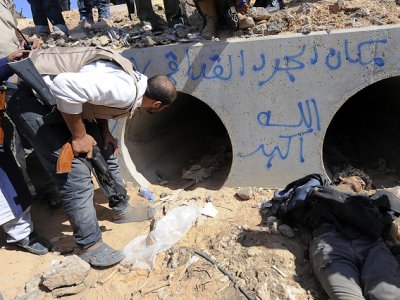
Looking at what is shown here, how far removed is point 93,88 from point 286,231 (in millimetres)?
1981

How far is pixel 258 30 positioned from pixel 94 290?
287cm

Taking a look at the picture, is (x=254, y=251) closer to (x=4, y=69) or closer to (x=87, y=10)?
(x=4, y=69)

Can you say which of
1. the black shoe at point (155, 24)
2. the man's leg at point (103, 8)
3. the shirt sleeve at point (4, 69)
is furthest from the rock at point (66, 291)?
the man's leg at point (103, 8)

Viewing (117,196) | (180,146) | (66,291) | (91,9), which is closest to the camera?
(66,291)

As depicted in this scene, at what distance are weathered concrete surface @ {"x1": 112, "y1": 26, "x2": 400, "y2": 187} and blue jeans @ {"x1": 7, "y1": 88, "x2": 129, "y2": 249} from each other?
146 centimetres

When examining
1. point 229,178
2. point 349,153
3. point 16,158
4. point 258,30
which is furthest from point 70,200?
point 349,153

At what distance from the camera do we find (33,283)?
3.15 metres

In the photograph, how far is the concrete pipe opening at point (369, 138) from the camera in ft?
15.4

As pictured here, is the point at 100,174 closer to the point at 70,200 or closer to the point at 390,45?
the point at 70,200

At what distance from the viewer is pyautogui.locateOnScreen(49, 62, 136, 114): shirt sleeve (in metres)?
2.66

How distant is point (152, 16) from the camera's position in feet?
16.8

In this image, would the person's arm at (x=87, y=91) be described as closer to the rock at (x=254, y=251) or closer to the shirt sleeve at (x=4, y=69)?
the shirt sleeve at (x=4, y=69)

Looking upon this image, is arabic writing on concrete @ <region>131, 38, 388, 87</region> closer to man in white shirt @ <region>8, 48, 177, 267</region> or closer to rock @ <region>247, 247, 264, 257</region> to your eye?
man in white shirt @ <region>8, 48, 177, 267</region>

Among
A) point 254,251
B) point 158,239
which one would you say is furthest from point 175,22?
point 254,251
